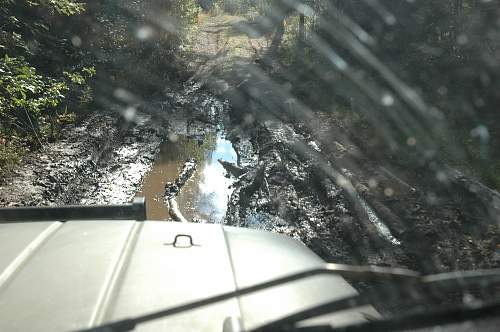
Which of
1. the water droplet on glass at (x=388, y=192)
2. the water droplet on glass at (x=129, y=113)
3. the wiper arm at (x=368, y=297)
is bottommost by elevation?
the wiper arm at (x=368, y=297)

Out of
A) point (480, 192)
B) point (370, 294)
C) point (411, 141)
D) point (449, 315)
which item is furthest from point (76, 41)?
point (449, 315)

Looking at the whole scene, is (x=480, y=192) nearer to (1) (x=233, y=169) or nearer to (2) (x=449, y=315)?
(1) (x=233, y=169)

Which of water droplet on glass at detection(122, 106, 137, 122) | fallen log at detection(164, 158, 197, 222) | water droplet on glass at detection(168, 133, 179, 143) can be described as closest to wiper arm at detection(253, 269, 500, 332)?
fallen log at detection(164, 158, 197, 222)

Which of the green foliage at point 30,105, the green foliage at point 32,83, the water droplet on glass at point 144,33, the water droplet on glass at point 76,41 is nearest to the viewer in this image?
the green foliage at point 30,105

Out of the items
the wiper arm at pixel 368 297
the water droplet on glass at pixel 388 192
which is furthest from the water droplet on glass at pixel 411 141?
the wiper arm at pixel 368 297

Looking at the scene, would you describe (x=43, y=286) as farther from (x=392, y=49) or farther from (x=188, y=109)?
(x=392, y=49)

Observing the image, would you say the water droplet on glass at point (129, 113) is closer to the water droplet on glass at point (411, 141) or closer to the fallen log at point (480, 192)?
the water droplet on glass at point (411, 141)

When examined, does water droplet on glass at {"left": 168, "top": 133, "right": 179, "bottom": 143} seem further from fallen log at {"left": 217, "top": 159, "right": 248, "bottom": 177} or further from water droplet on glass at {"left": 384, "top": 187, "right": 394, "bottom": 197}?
water droplet on glass at {"left": 384, "top": 187, "right": 394, "bottom": 197}

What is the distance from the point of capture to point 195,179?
8.98m

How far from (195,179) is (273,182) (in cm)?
182

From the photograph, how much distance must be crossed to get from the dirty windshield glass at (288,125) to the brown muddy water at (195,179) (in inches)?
1.8

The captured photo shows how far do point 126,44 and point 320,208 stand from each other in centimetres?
1250

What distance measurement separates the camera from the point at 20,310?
5.54ft

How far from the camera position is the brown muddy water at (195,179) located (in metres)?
7.72
